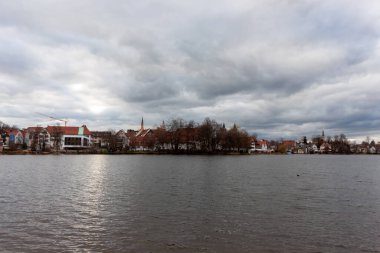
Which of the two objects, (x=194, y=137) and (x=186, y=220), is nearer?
(x=186, y=220)

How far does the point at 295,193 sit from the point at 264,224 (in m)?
15.1

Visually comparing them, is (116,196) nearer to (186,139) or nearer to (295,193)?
(295,193)

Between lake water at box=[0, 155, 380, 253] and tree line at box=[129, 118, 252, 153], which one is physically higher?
tree line at box=[129, 118, 252, 153]

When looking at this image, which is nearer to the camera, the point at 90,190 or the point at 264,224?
the point at 264,224

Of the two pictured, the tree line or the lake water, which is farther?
the tree line

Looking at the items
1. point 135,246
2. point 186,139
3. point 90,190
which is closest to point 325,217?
point 135,246

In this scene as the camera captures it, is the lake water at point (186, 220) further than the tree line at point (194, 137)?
No

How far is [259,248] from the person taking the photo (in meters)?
16.2

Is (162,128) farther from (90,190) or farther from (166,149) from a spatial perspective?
(90,190)

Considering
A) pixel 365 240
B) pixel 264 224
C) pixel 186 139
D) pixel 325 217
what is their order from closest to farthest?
pixel 365 240 → pixel 264 224 → pixel 325 217 → pixel 186 139

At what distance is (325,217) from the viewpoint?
23.3m

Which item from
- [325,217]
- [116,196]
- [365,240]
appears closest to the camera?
[365,240]

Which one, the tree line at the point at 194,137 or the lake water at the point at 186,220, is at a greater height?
the tree line at the point at 194,137

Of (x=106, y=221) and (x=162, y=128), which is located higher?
(x=162, y=128)
